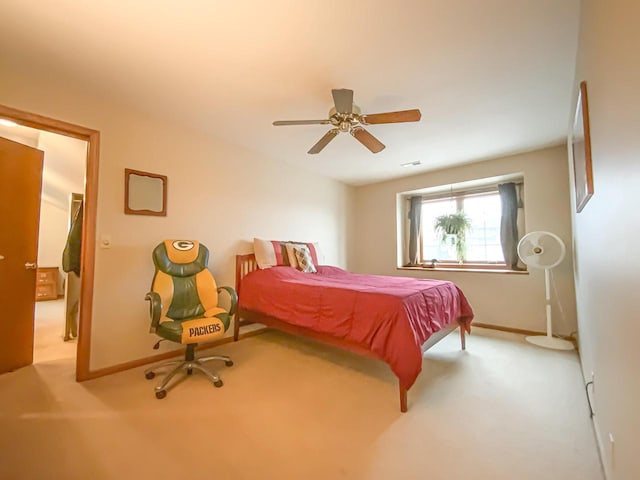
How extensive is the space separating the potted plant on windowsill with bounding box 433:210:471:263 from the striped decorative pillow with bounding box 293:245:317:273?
7.47ft

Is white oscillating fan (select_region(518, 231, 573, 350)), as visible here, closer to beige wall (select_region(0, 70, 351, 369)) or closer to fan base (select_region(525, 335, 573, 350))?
fan base (select_region(525, 335, 573, 350))

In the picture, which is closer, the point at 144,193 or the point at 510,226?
the point at 144,193

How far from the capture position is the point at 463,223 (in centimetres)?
436

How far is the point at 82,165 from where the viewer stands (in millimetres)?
3908

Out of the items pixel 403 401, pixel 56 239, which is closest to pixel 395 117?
pixel 403 401

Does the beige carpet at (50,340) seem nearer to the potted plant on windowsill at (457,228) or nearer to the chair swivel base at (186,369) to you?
the chair swivel base at (186,369)

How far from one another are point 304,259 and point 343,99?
2.15 metres

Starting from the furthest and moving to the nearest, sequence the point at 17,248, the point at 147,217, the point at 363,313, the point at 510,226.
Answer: the point at 510,226
the point at 147,217
the point at 17,248
the point at 363,313

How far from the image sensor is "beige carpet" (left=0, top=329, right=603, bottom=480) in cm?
139

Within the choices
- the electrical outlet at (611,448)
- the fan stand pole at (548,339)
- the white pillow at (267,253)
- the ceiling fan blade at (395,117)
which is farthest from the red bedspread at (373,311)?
the ceiling fan blade at (395,117)

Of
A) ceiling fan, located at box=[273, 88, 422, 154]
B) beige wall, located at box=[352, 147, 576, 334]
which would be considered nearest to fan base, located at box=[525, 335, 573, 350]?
beige wall, located at box=[352, 147, 576, 334]

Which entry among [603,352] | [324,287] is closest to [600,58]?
[603,352]

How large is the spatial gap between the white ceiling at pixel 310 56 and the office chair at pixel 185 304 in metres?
1.44

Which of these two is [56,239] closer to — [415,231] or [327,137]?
[327,137]
